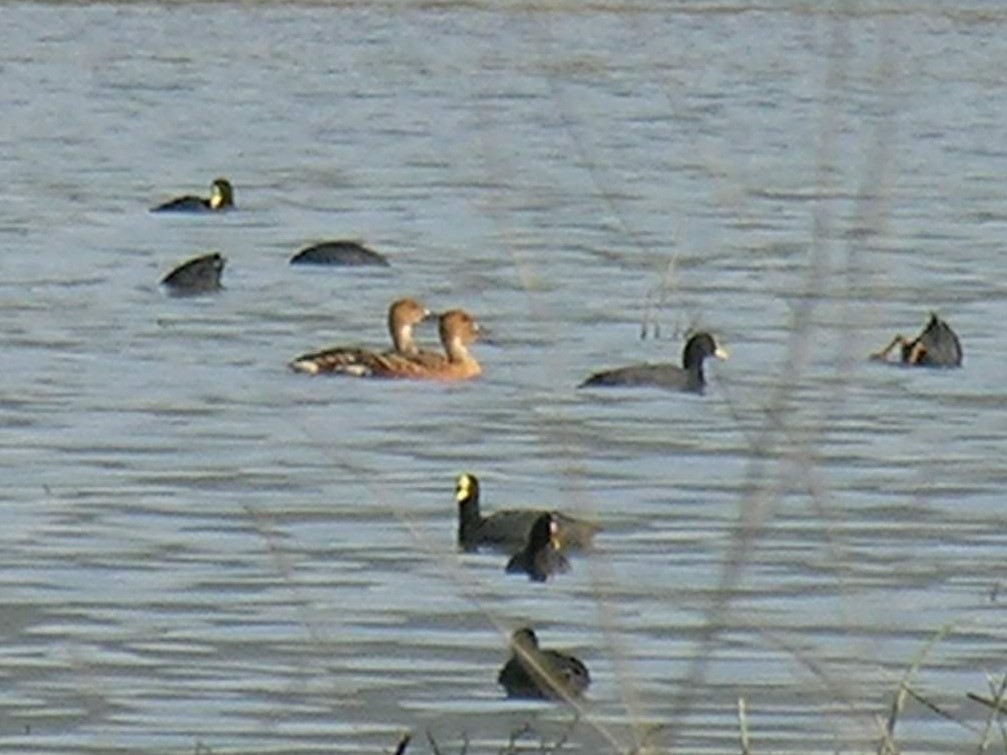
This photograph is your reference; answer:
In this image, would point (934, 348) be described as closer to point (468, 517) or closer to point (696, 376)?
point (696, 376)

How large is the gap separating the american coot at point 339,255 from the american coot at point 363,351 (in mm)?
2112

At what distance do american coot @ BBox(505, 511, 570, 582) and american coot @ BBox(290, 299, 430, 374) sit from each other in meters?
5.40

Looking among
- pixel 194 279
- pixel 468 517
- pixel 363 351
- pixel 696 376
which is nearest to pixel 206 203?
pixel 194 279

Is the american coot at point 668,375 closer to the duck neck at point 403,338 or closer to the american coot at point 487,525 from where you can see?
the duck neck at point 403,338

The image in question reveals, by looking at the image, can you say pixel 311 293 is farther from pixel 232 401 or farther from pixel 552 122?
pixel 552 122

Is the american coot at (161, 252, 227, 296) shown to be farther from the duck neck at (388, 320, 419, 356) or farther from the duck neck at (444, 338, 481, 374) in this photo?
the duck neck at (444, 338, 481, 374)

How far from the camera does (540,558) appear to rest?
12242mm

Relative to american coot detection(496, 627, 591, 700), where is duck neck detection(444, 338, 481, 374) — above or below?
below

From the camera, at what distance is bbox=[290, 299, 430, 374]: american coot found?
58.2ft

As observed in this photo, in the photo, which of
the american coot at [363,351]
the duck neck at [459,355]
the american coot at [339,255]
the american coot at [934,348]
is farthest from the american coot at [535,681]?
the american coot at [339,255]

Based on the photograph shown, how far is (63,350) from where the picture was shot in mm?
18453

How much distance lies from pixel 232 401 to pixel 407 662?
6489 mm

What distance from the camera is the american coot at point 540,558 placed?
12.2 meters

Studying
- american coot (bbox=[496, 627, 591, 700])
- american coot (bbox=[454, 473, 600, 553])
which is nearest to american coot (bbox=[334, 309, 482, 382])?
american coot (bbox=[454, 473, 600, 553])
